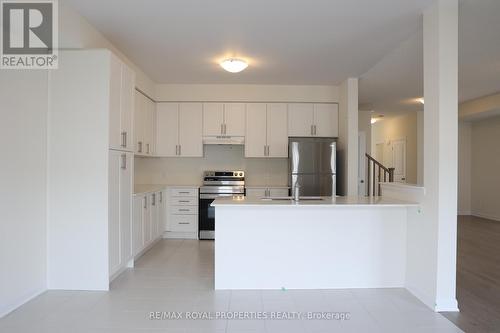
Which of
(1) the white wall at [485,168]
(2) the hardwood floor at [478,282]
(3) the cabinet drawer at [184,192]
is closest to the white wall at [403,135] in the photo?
(1) the white wall at [485,168]

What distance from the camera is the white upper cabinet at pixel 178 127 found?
5582mm

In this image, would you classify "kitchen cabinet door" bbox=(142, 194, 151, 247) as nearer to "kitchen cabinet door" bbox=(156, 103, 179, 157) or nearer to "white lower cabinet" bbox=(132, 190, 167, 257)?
"white lower cabinet" bbox=(132, 190, 167, 257)

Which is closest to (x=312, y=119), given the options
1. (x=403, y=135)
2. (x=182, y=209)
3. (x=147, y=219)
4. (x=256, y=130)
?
(x=256, y=130)

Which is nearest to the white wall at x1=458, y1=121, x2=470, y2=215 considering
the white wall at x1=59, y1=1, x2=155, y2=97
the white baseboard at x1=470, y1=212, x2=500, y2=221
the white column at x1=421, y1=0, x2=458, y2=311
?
the white baseboard at x1=470, y1=212, x2=500, y2=221

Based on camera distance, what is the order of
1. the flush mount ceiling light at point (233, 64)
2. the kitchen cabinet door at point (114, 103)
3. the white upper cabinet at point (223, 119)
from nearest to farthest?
the kitchen cabinet door at point (114, 103) < the flush mount ceiling light at point (233, 64) < the white upper cabinet at point (223, 119)

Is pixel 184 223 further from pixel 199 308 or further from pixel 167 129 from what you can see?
pixel 199 308

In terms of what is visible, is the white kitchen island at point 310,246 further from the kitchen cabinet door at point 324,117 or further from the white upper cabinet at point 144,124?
the kitchen cabinet door at point 324,117

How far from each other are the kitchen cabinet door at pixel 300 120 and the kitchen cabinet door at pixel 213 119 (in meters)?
1.20

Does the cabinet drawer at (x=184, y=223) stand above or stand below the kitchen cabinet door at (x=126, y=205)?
below

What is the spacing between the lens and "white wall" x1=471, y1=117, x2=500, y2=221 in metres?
7.30

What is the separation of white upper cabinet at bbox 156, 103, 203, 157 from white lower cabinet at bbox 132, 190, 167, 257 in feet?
2.76

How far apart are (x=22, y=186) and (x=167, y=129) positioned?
2980 millimetres

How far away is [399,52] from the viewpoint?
4.04m

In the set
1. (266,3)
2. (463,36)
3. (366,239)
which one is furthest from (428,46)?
(366,239)
